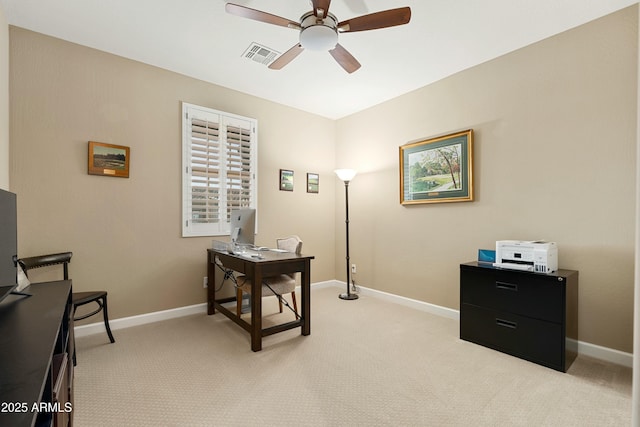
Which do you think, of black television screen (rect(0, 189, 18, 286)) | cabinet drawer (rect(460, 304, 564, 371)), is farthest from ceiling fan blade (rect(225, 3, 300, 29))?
cabinet drawer (rect(460, 304, 564, 371))

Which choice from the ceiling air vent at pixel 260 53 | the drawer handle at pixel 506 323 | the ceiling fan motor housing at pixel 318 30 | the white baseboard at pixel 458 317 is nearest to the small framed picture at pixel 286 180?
the ceiling air vent at pixel 260 53

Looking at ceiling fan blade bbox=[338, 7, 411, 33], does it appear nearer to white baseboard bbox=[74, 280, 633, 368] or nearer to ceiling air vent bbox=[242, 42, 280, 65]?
ceiling air vent bbox=[242, 42, 280, 65]

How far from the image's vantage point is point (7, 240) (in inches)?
63.1

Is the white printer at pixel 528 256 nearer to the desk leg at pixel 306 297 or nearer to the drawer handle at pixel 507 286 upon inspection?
the drawer handle at pixel 507 286

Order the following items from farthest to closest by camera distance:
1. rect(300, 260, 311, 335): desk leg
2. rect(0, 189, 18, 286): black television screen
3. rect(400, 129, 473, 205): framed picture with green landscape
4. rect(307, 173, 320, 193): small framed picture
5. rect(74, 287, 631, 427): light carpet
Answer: rect(307, 173, 320, 193): small framed picture
rect(400, 129, 473, 205): framed picture with green landscape
rect(300, 260, 311, 335): desk leg
rect(74, 287, 631, 427): light carpet
rect(0, 189, 18, 286): black television screen

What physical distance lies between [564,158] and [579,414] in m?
1.97

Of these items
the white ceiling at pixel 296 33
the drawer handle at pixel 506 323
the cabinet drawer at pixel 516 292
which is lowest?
the drawer handle at pixel 506 323

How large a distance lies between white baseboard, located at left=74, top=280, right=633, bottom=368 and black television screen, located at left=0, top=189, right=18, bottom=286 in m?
1.61

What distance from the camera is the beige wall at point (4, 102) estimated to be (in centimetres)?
238

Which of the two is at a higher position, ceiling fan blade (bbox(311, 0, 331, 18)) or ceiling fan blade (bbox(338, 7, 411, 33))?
ceiling fan blade (bbox(311, 0, 331, 18))

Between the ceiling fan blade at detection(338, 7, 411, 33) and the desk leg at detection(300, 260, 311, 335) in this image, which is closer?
the ceiling fan blade at detection(338, 7, 411, 33)

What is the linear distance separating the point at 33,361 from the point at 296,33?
2.85 meters

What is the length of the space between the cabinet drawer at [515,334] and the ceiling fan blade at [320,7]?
273cm

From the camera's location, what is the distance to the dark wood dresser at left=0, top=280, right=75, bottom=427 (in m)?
0.71
